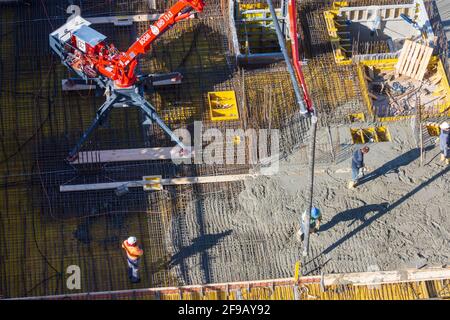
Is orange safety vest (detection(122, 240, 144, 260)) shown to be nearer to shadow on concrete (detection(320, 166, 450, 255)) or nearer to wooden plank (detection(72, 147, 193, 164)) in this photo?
wooden plank (detection(72, 147, 193, 164))

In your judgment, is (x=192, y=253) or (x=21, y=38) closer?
(x=192, y=253)

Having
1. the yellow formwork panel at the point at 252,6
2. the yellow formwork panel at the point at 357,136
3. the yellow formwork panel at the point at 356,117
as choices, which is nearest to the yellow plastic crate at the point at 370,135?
the yellow formwork panel at the point at 357,136

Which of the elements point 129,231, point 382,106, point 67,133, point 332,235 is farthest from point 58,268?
point 382,106

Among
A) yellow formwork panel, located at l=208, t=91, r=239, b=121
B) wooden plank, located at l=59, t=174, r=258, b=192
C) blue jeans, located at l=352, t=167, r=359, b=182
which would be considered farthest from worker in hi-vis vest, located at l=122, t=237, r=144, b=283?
blue jeans, located at l=352, t=167, r=359, b=182

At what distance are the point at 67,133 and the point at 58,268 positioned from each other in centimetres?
496

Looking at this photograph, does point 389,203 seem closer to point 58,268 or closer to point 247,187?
point 247,187

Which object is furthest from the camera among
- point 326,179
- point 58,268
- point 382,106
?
point 382,106

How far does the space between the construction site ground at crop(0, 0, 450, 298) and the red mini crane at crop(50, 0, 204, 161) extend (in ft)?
4.13

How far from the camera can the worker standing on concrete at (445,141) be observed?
3622cm

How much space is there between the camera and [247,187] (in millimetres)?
36219

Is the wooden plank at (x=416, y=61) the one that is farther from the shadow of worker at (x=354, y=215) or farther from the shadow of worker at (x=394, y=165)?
the shadow of worker at (x=354, y=215)

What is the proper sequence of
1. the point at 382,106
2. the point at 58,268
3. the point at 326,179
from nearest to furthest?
1. the point at 58,268
2. the point at 326,179
3. the point at 382,106

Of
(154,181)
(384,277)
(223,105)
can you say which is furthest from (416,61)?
(154,181)

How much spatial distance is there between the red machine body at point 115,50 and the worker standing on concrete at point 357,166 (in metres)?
6.32
